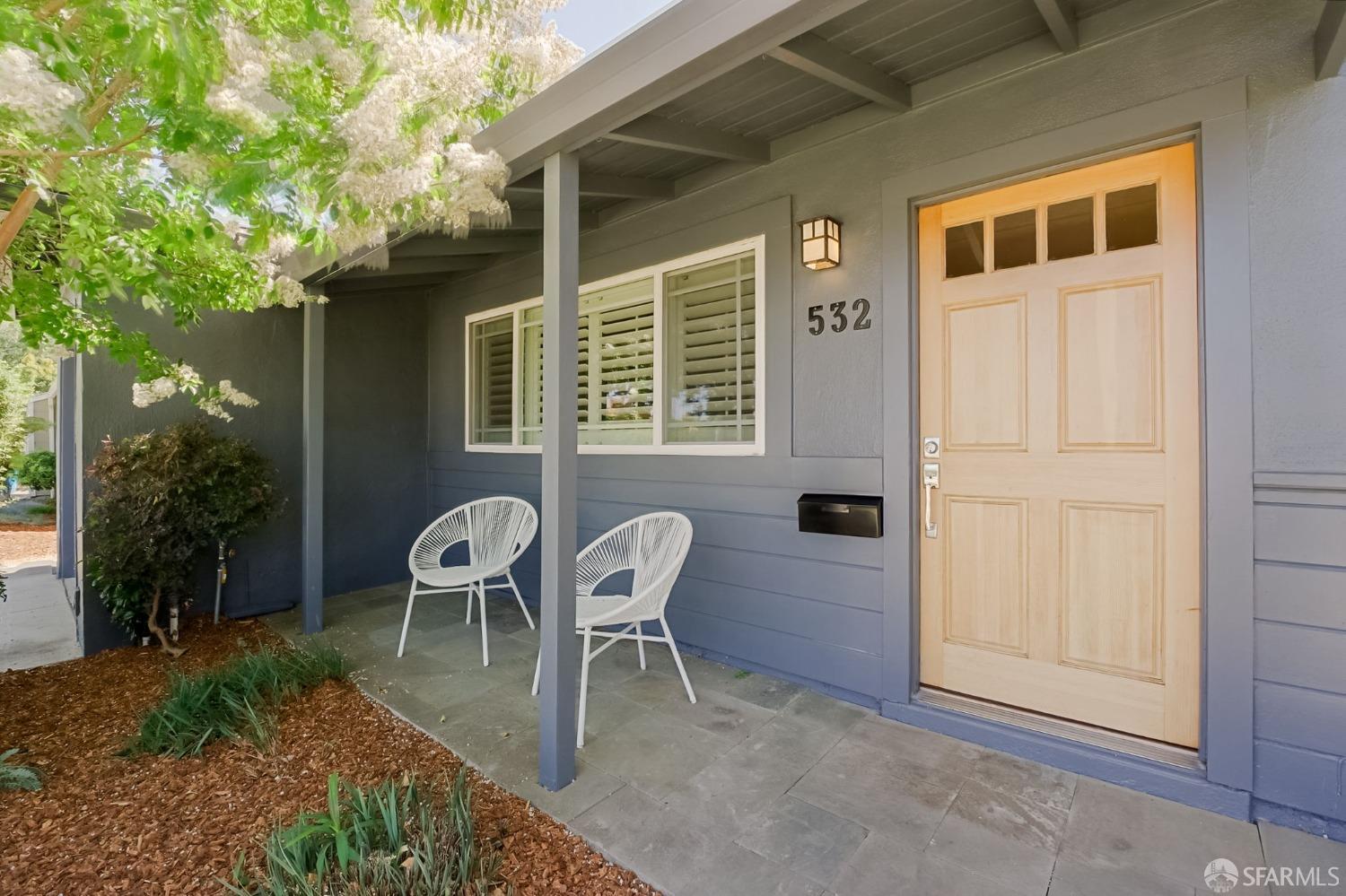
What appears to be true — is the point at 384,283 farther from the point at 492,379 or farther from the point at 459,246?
the point at 459,246

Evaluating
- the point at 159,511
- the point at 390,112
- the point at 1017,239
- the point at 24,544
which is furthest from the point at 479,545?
the point at 24,544

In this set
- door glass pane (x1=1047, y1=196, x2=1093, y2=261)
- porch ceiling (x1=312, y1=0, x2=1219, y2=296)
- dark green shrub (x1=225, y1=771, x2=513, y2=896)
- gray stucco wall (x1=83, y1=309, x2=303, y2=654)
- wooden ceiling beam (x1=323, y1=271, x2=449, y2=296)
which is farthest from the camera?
wooden ceiling beam (x1=323, y1=271, x2=449, y2=296)

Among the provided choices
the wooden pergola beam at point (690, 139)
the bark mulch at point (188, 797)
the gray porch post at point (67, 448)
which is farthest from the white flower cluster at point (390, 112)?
the gray porch post at point (67, 448)

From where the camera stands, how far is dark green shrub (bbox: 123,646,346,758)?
233cm

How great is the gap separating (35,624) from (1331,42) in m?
7.09

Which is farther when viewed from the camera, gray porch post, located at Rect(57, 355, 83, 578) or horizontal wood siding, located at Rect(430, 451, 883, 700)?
gray porch post, located at Rect(57, 355, 83, 578)

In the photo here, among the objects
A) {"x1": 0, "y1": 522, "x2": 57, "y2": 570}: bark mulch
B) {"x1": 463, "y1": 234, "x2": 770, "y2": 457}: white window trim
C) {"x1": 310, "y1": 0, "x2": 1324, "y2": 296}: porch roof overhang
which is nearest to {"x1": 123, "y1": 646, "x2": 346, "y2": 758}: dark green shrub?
{"x1": 463, "y1": 234, "x2": 770, "y2": 457}: white window trim

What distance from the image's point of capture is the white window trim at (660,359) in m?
2.97

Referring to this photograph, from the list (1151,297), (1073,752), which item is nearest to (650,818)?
(1073,752)

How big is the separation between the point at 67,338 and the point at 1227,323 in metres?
4.44

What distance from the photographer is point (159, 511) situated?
3289 millimetres

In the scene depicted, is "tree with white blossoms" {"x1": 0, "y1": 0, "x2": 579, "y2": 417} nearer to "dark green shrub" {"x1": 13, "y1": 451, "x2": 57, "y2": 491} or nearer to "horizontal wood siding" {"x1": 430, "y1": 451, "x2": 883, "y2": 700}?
"horizontal wood siding" {"x1": 430, "y1": 451, "x2": 883, "y2": 700}

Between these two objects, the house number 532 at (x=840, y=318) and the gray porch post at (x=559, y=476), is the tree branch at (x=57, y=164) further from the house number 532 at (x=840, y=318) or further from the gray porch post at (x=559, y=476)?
the house number 532 at (x=840, y=318)

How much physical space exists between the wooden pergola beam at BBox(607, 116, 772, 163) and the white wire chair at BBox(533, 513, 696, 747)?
5.44 ft
